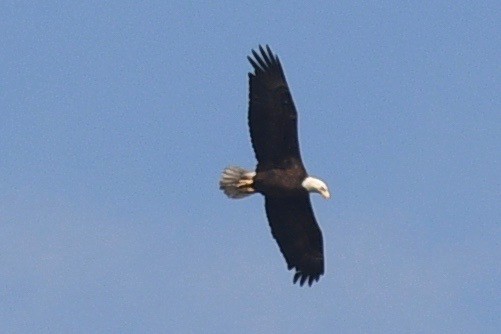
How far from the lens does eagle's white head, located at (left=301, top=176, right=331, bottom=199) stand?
102ft

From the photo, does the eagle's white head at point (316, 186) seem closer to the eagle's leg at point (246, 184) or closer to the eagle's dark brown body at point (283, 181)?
the eagle's dark brown body at point (283, 181)

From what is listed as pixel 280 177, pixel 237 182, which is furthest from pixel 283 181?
pixel 237 182

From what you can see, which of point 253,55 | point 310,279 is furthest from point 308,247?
point 253,55

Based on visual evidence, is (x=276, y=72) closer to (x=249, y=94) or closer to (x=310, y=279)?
(x=249, y=94)

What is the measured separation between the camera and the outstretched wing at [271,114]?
3072 centimetres

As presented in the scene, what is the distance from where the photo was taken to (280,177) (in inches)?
1219

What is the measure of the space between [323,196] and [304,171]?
0.44 meters

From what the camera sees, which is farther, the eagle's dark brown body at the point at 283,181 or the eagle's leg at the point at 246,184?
the eagle's leg at the point at 246,184

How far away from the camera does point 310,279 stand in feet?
104

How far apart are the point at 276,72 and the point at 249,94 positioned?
0.40 meters

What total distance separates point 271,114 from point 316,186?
105 cm

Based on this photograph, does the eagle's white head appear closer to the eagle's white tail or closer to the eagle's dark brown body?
the eagle's dark brown body

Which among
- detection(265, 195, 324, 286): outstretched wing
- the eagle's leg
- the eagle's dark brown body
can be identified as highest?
the eagle's leg

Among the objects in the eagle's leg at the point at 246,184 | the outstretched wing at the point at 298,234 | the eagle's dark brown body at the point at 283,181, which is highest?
the eagle's leg at the point at 246,184
